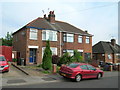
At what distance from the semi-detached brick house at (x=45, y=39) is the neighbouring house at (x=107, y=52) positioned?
767 cm

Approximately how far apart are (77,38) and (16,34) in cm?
1083

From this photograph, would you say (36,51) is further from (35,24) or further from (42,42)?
(35,24)

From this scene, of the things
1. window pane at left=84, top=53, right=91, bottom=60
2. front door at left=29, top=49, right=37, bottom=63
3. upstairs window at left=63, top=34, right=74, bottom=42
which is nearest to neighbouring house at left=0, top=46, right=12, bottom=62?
front door at left=29, top=49, right=37, bottom=63

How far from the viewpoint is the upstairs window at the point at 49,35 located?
20.4 meters

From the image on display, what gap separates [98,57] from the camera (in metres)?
32.3

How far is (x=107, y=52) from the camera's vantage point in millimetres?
30922

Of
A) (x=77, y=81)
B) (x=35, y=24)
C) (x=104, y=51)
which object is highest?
(x=35, y=24)

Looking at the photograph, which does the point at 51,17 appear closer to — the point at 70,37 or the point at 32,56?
the point at 70,37

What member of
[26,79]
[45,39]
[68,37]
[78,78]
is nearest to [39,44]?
[45,39]

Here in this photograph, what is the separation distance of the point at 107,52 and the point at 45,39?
17.2 m

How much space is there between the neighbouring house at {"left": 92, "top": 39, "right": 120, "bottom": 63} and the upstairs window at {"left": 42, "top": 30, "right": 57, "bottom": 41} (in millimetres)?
14912

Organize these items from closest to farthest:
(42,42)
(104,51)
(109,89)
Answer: (109,89)
(42,42)
(104,51)

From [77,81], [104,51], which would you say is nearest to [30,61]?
[77,81]

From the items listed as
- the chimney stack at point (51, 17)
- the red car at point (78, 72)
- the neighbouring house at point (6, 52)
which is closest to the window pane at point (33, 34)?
the neighbouring house at point (6, 52)
